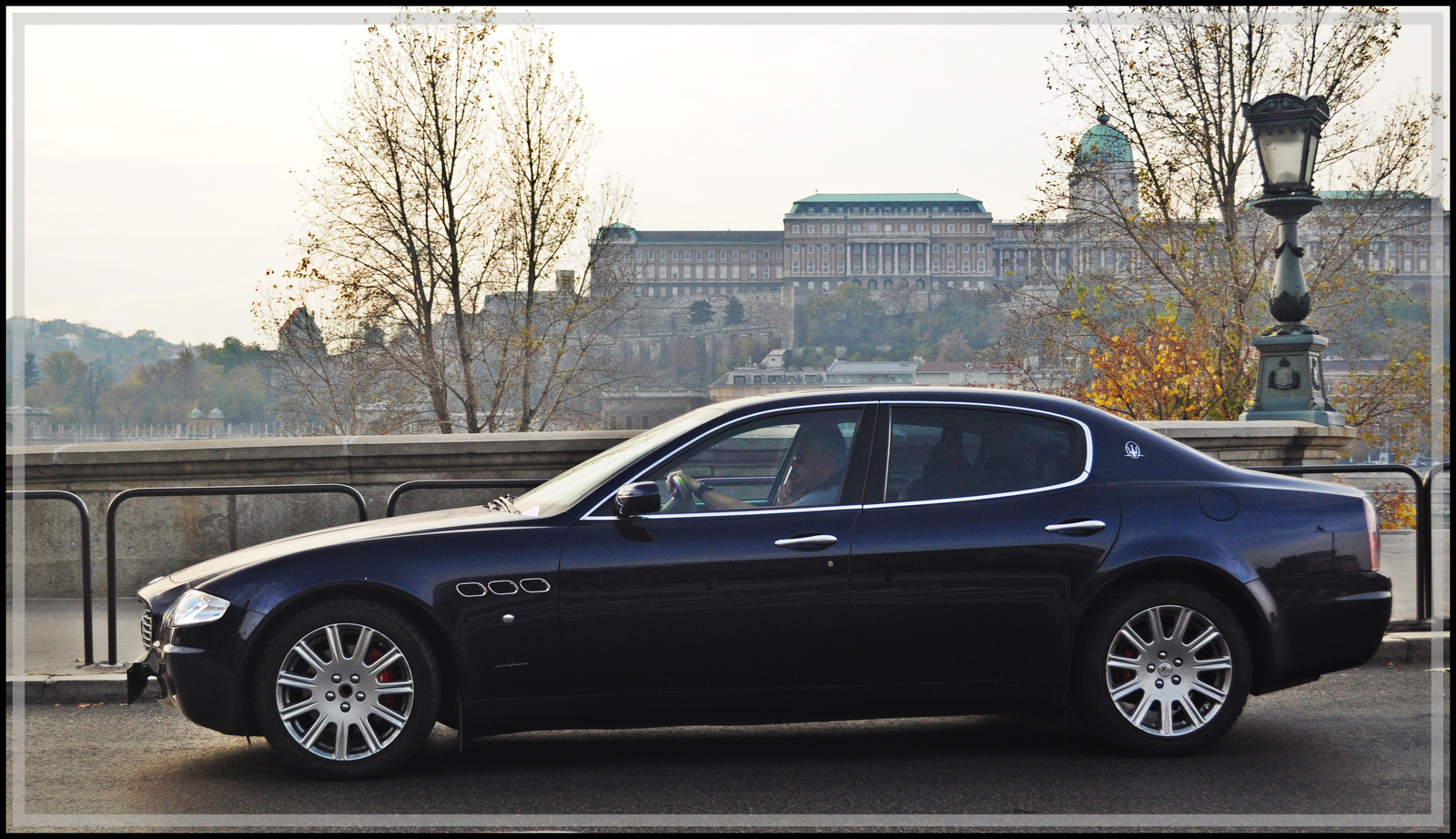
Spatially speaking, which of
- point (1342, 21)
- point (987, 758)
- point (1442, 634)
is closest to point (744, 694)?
point (987, 758)

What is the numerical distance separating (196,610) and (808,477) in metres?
2.41

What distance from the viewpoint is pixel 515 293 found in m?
33.7

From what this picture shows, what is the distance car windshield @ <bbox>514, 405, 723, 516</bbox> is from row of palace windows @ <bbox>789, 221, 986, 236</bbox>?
18489 centimetres

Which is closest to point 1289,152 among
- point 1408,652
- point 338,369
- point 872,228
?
point 1408,652

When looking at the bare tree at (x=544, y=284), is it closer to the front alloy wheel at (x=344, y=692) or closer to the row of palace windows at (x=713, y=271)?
the front alloy wheel at (x=344, y=692)

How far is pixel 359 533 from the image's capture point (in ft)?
16.8

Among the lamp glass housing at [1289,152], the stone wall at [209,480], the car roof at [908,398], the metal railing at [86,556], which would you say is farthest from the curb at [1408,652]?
the metal railing at [86,556]

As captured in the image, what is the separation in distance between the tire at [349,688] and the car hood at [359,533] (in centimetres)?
30

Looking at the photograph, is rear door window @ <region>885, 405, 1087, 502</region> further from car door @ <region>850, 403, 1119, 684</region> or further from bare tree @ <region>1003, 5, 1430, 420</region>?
bare tree @ <region>1003, 5, 1430, 420</region>

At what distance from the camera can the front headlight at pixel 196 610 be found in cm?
487

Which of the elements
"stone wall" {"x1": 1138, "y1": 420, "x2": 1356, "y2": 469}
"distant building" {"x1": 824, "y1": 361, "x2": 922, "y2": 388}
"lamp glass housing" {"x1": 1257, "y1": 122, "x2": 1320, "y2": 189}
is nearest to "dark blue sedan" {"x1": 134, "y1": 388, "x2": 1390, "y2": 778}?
"stone wall" {"x1": 1138, "y1": 420, "x2": 1356, "y2": 469}

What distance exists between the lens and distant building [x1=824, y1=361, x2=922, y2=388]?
379 ft

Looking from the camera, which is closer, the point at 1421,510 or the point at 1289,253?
the point at 1421,510

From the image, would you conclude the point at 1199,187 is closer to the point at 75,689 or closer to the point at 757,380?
the point at 75,689
